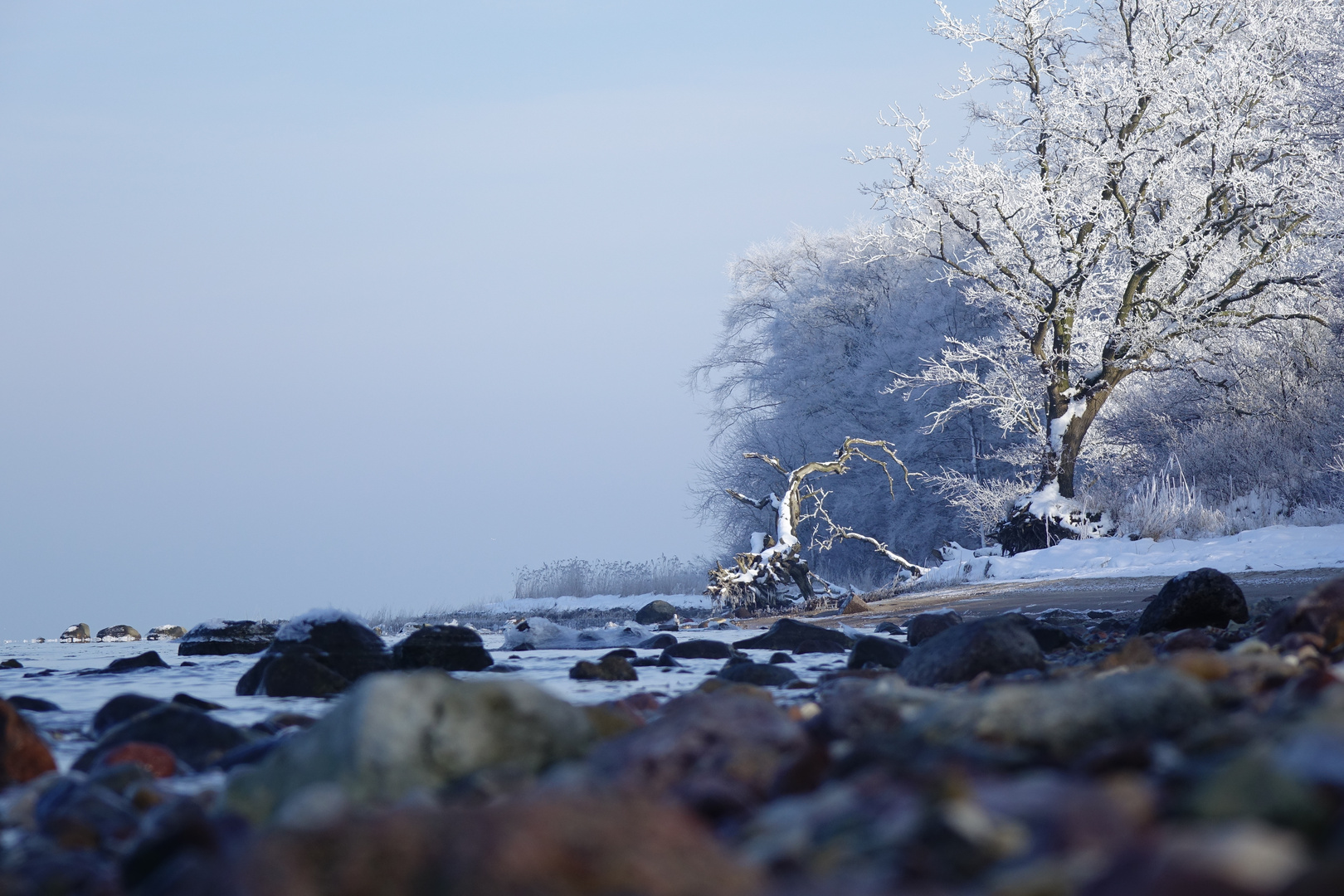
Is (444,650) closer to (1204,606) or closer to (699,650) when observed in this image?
(699,650)

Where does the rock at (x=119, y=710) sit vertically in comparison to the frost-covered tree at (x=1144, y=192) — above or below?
below

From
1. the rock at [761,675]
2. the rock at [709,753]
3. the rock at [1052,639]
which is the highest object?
the rock at [709,753]

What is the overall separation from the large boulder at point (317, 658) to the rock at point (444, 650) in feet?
0.74

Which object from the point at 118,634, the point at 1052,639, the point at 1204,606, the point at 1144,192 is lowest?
the point at 1052,639

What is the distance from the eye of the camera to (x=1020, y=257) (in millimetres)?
19703

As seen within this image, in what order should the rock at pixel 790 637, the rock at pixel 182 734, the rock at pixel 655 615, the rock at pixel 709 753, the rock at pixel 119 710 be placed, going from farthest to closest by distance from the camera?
1. the rock at pixel 655 615
2. the rock at pixel 790 637
3. the rock at pixel 119 710
4. the rock at pixel 182 734
5. the rock at pixel 709 753

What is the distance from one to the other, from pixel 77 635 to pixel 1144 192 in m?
19.6

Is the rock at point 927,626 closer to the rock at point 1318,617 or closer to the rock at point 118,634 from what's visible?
the rock at point 1318,617

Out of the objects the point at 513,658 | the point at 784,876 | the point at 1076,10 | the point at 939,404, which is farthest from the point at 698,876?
the point at 939,404

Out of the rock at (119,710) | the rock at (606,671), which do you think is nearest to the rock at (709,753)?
the rock at (119,710)

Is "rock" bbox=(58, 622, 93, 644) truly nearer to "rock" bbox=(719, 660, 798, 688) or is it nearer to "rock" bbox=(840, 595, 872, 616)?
"rock" bbox=(840, 595, 872, 616)

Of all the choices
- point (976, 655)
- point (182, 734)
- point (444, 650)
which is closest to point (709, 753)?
point (182, 734)

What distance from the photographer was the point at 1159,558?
1410 centimetres

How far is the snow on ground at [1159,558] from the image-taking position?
479 inches
